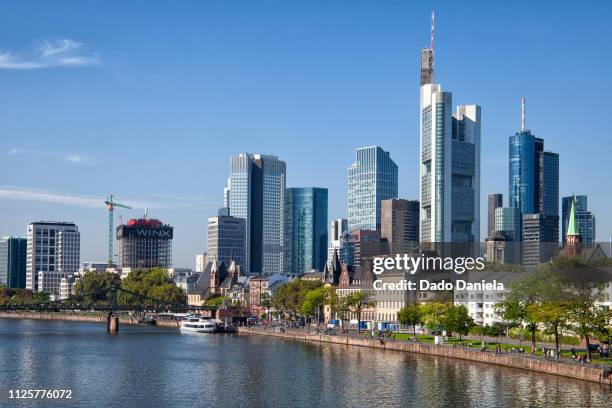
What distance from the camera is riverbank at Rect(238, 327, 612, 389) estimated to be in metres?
96.1

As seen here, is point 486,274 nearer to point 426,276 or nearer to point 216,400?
point 426,276

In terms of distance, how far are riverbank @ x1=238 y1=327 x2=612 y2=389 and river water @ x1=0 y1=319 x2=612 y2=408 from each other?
1.43m

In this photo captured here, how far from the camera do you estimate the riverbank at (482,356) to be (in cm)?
9606

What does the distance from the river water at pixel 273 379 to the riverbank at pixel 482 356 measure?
4.70ft

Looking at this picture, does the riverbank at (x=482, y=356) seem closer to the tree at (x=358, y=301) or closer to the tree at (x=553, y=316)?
the tree at (x=553, y=316)

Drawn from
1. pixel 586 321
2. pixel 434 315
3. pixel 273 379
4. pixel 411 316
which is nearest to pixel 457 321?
pixel 434 315

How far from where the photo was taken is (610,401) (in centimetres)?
8419

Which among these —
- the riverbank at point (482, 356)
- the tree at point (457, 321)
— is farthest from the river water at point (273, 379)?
the tree at point (457, 321)

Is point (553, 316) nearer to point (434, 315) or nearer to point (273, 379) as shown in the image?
point (273, 379)

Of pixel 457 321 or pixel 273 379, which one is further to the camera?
pixel 457 321

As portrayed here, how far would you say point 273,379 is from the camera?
103562mm

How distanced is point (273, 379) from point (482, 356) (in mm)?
26720

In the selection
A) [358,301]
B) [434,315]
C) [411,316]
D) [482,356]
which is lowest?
[482,356]

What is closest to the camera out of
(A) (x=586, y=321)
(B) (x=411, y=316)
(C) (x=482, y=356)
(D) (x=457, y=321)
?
(A) (x=586, y=321)
